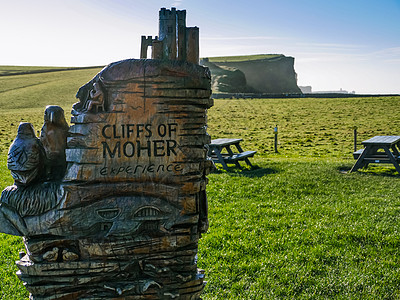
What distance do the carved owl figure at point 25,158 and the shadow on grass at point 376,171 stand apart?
1011 cm

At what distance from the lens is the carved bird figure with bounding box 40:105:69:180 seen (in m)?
3.33

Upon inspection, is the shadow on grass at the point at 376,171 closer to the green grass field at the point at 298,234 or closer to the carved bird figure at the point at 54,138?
the green grass field at the point at 298,234

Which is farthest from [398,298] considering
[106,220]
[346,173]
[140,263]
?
[346,173]

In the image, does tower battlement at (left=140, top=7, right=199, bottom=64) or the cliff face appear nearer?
tower battlement at (left=140, top=7, right=199, bottom=64)

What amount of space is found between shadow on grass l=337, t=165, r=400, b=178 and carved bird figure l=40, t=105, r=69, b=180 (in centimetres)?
992

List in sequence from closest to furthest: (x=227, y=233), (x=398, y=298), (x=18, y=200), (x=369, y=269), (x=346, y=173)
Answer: (x=18, y=200) → (x=398, y=298) → (x=369, y=269) → (x=227, y=233) → (x=346, y=173)

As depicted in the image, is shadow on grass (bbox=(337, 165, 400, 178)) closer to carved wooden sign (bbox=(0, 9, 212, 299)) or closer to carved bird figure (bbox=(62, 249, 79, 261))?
carved wooden sign (bbox=(0, 9, 212, 299))

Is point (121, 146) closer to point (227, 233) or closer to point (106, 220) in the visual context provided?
point (106, 220)

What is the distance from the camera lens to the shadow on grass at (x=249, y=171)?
1139cm

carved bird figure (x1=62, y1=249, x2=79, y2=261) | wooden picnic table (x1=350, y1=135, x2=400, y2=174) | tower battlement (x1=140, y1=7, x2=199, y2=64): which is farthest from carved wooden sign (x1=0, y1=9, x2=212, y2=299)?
wooden picnic table (x1=350, y1=135, x2=400, y2=174)

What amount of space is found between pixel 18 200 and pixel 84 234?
59cm

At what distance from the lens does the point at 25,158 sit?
3.20 metres

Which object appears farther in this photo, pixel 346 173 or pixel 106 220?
pixel 346 173

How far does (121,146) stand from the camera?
3.25 metres
